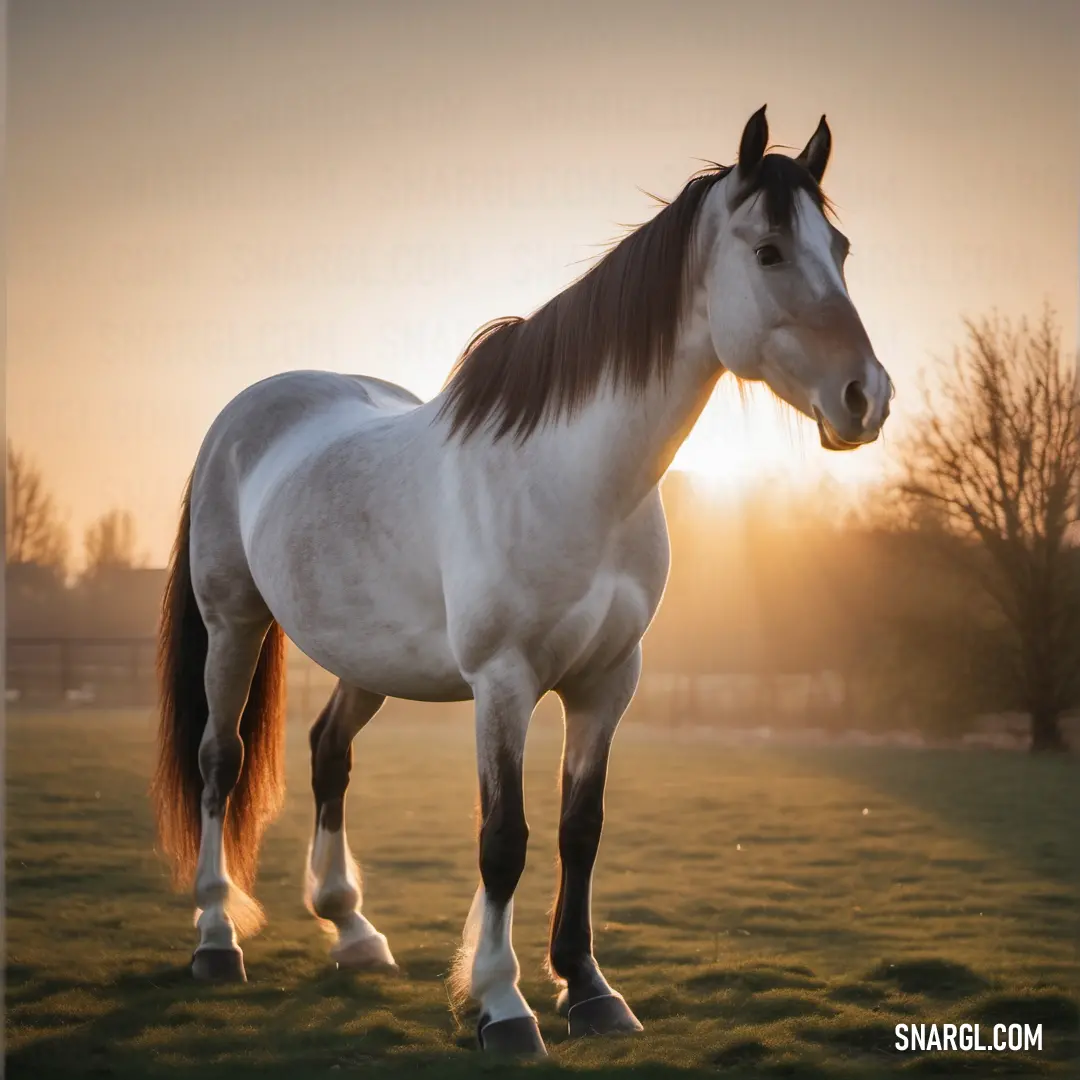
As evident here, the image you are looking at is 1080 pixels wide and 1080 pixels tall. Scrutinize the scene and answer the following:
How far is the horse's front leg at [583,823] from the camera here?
3.63 metres

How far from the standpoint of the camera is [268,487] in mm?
4480

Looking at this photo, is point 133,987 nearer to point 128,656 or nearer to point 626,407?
point 626,407

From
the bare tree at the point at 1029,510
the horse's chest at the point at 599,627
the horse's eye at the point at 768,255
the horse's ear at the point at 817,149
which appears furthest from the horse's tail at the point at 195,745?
the bare tree at the point at 1029,510

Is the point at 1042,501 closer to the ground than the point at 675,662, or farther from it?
farther from it

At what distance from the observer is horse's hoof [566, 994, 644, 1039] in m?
3.58

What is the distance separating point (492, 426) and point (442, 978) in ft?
6.61

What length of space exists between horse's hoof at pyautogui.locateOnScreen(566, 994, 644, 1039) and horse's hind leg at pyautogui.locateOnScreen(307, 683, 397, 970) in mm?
1080

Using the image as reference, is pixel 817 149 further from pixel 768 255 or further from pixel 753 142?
pixel 768 255

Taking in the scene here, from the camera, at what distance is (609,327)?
133 inches

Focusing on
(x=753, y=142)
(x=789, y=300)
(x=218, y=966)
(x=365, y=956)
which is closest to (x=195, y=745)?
(x=218, y=966)

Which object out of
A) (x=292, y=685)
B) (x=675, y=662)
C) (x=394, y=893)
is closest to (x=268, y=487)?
Answer: (x=394, y=893)

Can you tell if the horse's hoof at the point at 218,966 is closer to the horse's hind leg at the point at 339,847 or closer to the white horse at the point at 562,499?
the white horse at the point at 562,499

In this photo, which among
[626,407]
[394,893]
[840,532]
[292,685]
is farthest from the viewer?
[292,685]

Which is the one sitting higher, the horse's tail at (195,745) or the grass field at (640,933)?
the horse's tail at (195,745)
